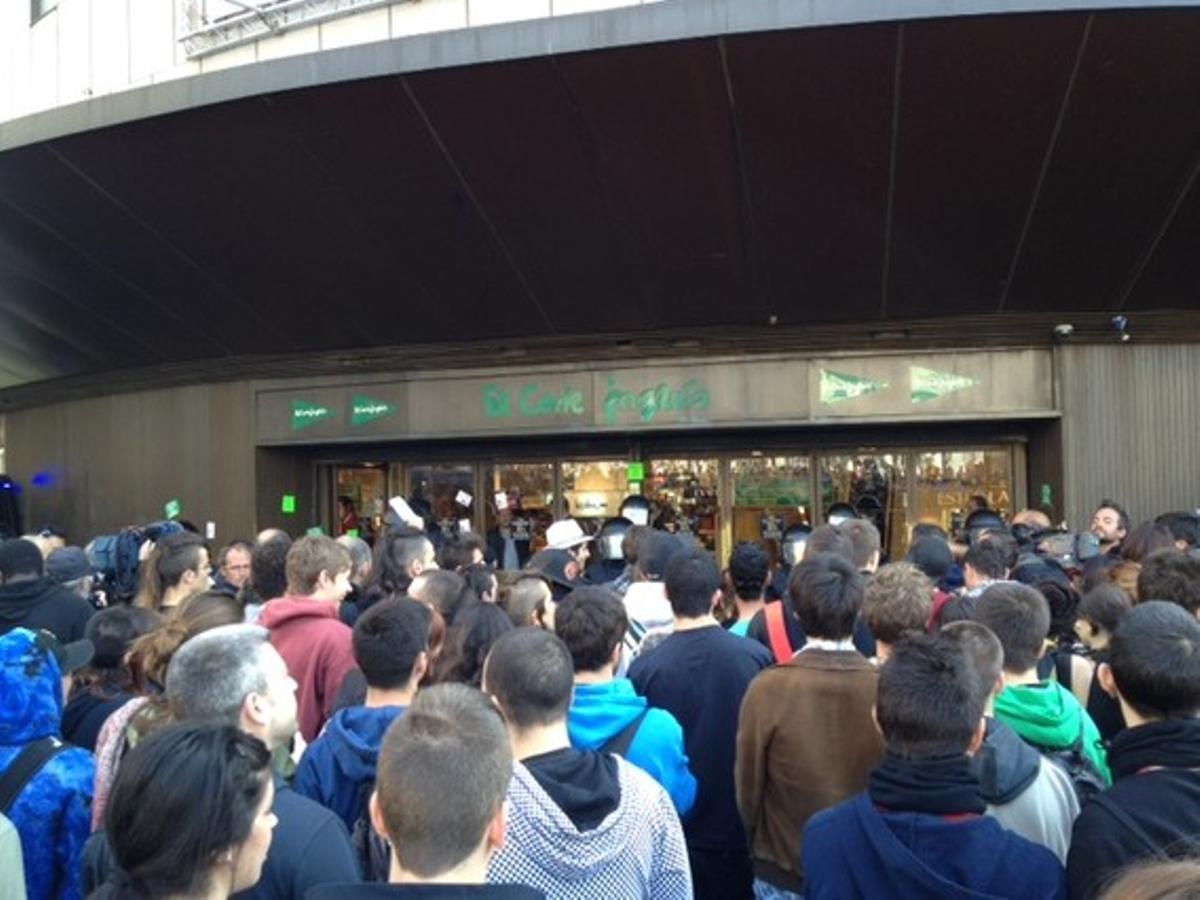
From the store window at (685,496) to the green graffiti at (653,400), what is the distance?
1308 millimetres

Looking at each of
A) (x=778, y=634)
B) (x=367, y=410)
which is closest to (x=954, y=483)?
(x=367, y=410)

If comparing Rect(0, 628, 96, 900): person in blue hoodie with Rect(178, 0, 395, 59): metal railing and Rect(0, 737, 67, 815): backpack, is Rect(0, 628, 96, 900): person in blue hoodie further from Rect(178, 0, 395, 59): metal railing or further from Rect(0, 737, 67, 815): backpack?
Rect(178, 0, 395, 59): metal railing

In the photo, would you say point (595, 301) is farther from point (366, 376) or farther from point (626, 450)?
point (366, 376)

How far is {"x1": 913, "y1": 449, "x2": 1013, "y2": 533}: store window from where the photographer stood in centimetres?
1397

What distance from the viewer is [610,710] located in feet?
11.1

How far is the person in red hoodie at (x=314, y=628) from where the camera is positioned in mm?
4508

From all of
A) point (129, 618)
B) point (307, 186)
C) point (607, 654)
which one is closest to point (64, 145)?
point (307, 186)

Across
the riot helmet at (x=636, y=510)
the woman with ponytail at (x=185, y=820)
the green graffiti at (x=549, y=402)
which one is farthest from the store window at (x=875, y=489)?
the woman with ponytail at (x=185, y=820)

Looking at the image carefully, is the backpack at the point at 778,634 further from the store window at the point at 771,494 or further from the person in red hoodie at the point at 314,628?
the store window at the point at 771,494

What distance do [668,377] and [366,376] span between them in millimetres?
4366

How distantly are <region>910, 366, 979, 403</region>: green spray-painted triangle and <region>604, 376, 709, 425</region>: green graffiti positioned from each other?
2568mm

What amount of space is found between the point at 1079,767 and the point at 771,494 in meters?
11.3

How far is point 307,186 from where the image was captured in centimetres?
1234

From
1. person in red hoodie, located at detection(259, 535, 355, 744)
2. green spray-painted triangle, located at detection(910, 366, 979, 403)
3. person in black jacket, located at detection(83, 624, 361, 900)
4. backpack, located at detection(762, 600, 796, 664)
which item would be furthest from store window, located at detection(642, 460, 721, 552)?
person in black jacket, located at detection(83, 624, 361, 900)
